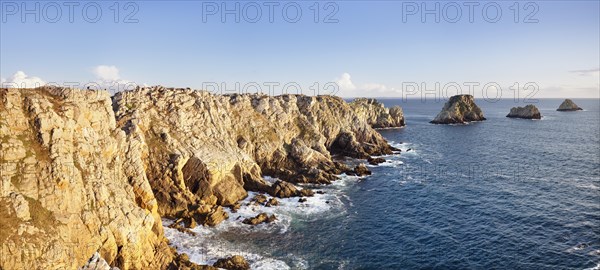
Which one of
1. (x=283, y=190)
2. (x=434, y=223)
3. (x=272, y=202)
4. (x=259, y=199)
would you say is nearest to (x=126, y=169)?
(x=259, y=199)

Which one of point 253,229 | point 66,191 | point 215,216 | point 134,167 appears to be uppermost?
point 134,167

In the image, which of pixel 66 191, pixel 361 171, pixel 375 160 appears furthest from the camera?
pixel 375 160

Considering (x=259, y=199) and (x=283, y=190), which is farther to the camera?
(x=283, y=190)

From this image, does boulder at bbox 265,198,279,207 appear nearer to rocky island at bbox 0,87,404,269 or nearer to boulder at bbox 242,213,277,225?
rocky island at bbox 0,87,404,269

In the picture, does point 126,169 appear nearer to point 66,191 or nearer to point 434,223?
point 66,191

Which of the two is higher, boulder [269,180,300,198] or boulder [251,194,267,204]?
boulder [269,180,300,198]

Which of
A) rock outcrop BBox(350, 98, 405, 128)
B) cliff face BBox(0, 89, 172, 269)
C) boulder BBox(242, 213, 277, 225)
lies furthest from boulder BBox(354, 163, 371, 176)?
rock outcrop BBox(350, 98, 405, 128)
